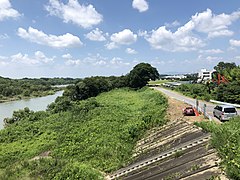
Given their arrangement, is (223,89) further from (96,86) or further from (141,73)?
(96,86)

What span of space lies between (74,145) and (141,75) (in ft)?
187

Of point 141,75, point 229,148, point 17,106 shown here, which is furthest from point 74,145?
point 17,106

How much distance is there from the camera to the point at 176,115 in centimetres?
2561

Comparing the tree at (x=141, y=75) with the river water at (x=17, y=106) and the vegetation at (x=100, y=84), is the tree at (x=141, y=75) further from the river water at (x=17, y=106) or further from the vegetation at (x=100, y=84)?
the river water at (x=17, y=106)

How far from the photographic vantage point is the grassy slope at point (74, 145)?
18.7 metres

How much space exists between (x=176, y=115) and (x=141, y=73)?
53945 mm

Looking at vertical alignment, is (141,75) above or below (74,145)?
above

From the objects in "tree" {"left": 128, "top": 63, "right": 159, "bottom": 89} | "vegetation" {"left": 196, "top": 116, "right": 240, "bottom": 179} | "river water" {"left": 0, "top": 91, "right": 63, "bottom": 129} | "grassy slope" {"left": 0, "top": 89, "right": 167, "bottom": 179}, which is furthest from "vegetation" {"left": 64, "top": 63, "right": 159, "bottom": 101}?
"vegetation" {"left": 196, "top": 116, "right": 240, "bottom": 179}

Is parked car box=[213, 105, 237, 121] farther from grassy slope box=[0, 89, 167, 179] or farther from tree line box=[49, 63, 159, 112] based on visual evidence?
tree line box=[49, 63, 159, 112]

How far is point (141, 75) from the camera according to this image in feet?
260

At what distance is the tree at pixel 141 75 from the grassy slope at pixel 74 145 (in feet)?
140

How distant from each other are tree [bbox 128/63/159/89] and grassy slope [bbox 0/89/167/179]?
42768 millimetres

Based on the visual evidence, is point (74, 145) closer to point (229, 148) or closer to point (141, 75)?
point (229, 148)

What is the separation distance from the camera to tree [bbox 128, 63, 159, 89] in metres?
78.9
